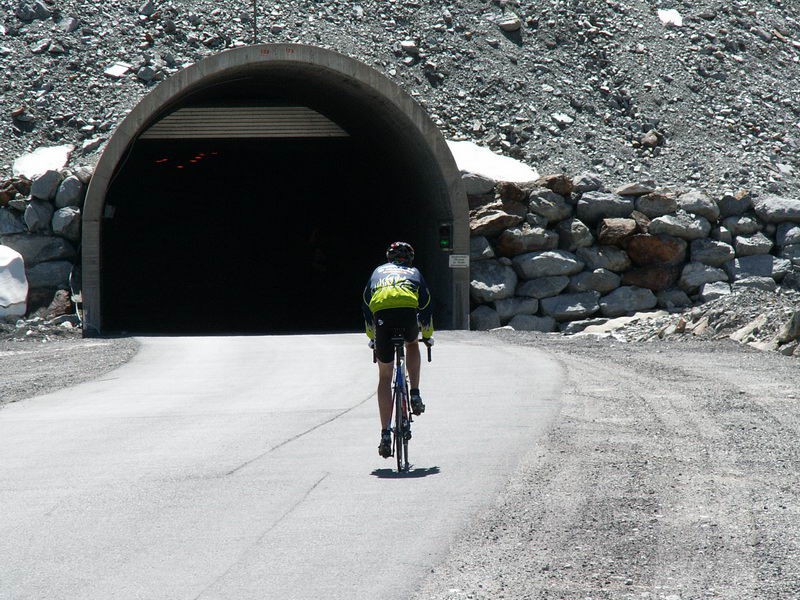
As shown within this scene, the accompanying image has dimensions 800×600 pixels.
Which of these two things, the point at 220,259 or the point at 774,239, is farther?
the point at 220,259

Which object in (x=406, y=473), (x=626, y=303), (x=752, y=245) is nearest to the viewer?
(x=406, y=473)

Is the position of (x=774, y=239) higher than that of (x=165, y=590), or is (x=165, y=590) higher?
(x=774, y=239)

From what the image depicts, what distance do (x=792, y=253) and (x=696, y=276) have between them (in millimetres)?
2476

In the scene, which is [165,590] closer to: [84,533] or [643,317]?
[84,533]

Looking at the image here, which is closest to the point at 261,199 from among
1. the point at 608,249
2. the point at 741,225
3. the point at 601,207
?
the point at 601,207

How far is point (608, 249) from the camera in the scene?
2589 centimetres

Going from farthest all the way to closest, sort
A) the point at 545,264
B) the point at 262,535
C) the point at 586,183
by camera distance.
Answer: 1. the point at 586,183
2. the point at 545,264
3. the point at 262,535

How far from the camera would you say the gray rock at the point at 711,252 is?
25.8 meters

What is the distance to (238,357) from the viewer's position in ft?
59.7

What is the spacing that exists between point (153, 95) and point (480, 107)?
10677 millimetres

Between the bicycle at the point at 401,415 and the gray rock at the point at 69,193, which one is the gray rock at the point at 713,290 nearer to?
the gray rock at the point at 69,193

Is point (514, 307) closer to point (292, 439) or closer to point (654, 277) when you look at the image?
point (654, 277)

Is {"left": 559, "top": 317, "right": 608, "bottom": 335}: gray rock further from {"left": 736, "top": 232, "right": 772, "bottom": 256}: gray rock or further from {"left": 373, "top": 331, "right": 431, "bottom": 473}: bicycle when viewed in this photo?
{"left": 373, "top": 331, "right": 431, "bottom": 473}: bicycle

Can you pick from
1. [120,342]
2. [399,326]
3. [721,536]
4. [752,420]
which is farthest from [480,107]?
[721,536]
